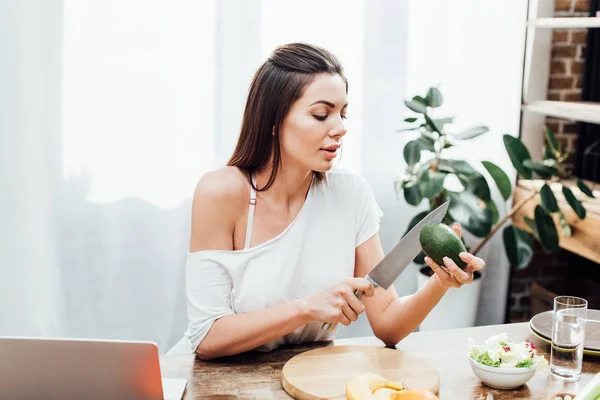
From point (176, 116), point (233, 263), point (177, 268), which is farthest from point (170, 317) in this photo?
point (233, 263)

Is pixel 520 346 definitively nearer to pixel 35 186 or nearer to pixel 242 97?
pixel 242 97

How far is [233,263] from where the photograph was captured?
1784 mm

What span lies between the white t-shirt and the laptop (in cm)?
48

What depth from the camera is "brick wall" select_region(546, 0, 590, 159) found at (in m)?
3.58

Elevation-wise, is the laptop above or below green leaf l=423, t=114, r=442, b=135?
below

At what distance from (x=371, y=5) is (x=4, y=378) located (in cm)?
253

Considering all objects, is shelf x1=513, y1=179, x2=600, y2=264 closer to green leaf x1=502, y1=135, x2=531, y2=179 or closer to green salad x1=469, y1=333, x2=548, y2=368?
green leaf x1=502, y1=135, x2=531, y2=179

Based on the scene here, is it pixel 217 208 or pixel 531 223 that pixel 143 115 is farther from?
pixel 531 223

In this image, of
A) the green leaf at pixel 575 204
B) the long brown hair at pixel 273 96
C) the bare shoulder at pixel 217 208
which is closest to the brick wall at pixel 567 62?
the green leaf at pixel 575 204

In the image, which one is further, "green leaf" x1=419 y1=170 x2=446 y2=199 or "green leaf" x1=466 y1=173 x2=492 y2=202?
"green leaf" x1=466 y1=173 x2=492 y2=202

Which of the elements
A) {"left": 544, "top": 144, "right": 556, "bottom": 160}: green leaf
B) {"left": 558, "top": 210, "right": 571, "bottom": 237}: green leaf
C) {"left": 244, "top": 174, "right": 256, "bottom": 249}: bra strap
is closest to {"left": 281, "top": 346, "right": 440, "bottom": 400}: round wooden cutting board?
{"left": 244, "top": 174, "right": 256, "bottom": 249}: bra strap

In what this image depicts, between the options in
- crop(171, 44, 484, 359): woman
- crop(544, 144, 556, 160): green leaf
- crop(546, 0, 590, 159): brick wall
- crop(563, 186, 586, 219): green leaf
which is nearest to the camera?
crop(171, 44, 484, 359): woman

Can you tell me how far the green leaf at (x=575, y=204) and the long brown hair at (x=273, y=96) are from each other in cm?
155

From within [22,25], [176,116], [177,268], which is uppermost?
[22,25]
